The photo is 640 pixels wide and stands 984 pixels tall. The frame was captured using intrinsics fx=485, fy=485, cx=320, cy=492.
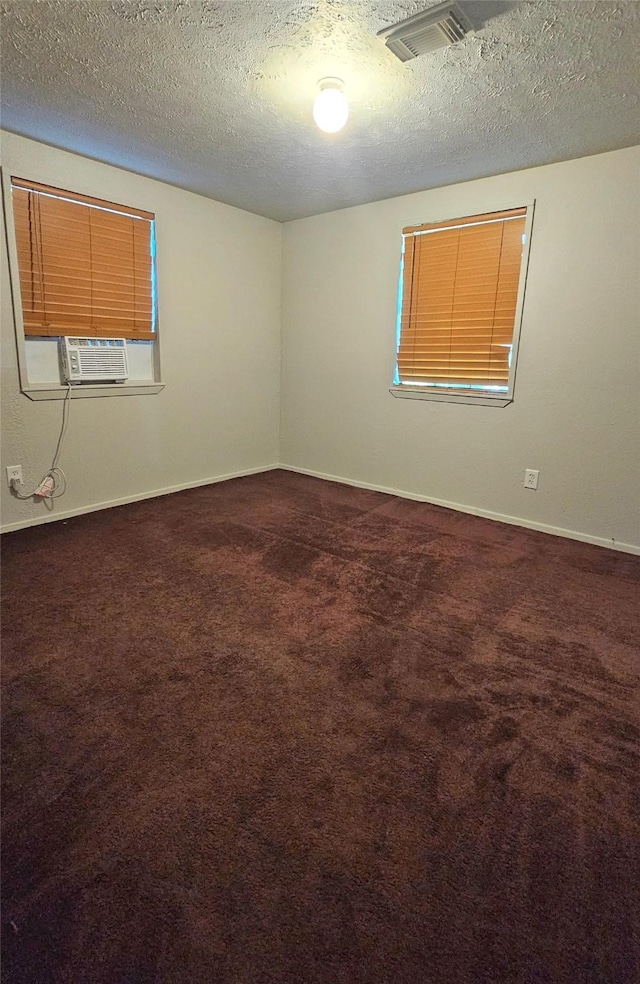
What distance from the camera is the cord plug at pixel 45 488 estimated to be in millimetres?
3231

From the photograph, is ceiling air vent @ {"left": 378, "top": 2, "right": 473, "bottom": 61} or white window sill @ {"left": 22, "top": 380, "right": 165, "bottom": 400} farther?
white window sill @ {"left": 22, "top": 380, "right": 165, "bottom": 400}

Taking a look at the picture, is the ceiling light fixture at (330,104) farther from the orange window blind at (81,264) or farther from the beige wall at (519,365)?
the orange window blind at (81,264)

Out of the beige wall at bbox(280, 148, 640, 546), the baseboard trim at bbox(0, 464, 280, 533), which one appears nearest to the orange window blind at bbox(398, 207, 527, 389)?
the beige wall at bbox(280, 148, 640, 546)

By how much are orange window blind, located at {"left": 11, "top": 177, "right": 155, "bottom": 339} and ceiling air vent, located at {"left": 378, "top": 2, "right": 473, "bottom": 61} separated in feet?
7.32

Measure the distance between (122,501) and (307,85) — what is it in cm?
285

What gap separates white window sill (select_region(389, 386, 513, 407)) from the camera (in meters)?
3.46

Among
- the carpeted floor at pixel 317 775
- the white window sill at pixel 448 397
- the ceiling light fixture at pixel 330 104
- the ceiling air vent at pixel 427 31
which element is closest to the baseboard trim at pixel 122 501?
the carpeted floor at pixel 317 775

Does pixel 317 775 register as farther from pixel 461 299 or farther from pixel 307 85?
pixel 461 299

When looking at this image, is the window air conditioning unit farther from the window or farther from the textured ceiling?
the window

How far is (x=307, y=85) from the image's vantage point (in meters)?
2.18

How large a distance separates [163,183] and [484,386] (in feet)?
9.09

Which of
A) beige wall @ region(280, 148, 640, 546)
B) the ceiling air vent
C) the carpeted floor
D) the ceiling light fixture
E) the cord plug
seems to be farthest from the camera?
the cord plug

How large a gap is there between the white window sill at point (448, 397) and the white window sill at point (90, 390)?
1.92 meters

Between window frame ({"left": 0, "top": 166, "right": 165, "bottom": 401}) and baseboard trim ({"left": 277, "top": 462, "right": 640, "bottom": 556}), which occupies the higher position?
window frame ({"left": 0, "top": 166, "right": 165, "bottom": 401})
